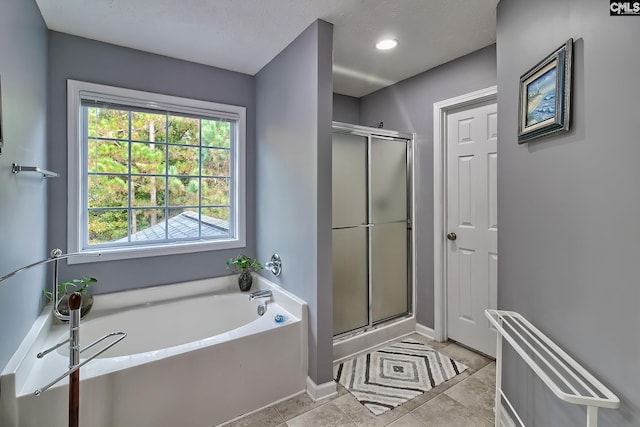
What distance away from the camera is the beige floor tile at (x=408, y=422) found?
5.59 ft

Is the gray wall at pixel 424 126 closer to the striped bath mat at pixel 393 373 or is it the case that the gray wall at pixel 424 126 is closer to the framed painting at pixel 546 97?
the striped bath mat at pixel 393 373

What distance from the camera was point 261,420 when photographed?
175 cm

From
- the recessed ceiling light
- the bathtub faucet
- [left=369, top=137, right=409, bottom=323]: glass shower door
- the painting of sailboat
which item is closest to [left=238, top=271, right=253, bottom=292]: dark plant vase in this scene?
the bathtub faucet

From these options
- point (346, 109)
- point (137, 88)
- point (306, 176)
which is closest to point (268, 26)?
point (306, 176)

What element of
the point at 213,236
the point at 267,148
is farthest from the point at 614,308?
the point at 213,236

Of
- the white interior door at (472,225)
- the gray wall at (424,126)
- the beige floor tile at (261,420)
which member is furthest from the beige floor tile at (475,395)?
the beige floor tile at (261,420)

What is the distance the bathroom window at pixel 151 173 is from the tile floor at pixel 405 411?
4.58ft

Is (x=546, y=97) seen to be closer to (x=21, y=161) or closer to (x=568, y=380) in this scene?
(x=568, y=380)

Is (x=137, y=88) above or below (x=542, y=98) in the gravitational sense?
above

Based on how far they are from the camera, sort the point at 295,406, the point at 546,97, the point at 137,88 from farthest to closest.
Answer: the point at 137,88 → the point at 295,406 → the point at 546,97

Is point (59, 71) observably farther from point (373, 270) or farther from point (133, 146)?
point (373, 270)

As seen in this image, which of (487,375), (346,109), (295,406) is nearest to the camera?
(295,406)

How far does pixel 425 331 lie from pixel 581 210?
201cm

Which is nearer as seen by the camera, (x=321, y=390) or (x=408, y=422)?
(x=408, y=422)
